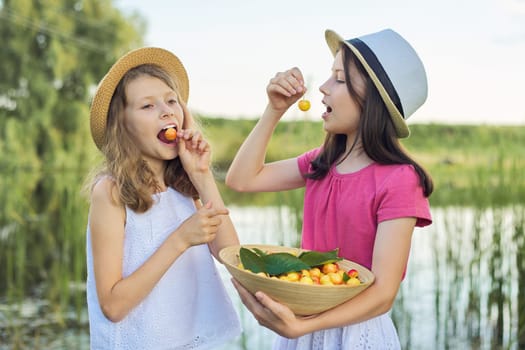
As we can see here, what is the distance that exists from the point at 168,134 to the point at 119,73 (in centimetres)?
23

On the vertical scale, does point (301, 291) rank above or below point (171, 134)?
below

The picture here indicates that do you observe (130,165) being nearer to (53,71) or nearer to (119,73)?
(119,73)

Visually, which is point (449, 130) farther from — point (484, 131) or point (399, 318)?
point (399, 318)

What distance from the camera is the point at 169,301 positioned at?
1.66 m

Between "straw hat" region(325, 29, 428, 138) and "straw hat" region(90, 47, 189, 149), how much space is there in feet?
A: 1.52

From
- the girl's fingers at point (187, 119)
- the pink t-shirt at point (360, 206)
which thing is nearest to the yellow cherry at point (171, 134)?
the girl's fingers at point (187, 119)

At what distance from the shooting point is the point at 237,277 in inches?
54.9

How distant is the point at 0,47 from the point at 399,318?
1246 centimetres

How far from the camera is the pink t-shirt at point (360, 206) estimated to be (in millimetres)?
1496

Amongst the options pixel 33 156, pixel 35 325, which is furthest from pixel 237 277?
pixel 33 156

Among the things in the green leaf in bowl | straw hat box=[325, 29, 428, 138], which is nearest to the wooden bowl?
the green leaf in bowl

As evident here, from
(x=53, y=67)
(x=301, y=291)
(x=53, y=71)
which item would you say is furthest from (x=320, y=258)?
(x=53, y=71)

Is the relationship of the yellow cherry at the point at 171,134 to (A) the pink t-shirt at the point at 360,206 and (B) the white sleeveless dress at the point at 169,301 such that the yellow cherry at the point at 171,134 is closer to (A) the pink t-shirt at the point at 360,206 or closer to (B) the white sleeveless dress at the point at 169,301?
(B) the white sleeveless dress at the point at 169,301

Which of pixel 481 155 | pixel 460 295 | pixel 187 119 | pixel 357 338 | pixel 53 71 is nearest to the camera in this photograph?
pixel 357 338
